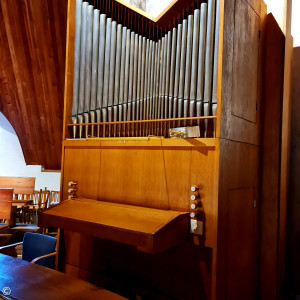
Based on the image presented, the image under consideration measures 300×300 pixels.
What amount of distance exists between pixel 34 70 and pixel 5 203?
2.38 metres

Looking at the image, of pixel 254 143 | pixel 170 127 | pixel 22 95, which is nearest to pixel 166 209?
pixel 170 127

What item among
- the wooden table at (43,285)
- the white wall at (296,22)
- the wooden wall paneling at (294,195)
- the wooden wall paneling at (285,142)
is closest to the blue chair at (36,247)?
the wooden table at (43,285)

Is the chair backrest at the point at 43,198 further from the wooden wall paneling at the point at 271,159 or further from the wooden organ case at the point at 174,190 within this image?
the wooden wall paneling at the point at 271,159

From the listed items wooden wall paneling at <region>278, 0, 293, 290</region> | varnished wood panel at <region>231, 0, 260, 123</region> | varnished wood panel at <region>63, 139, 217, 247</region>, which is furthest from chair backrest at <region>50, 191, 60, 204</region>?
varnished wood panel at <region>231, 0, 260, 123</region>

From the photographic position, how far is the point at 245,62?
9.19 ft

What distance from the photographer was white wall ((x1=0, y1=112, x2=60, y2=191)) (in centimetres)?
734

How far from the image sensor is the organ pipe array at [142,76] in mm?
2588

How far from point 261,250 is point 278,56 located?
196cm

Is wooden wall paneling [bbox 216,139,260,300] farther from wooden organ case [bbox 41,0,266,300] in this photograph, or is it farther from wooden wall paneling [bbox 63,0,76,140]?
wooden wall paneling [bbox 63,0,76,140]

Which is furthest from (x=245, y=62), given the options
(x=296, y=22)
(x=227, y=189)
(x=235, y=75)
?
(x=227, y=189)

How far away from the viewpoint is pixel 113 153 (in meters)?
3.01

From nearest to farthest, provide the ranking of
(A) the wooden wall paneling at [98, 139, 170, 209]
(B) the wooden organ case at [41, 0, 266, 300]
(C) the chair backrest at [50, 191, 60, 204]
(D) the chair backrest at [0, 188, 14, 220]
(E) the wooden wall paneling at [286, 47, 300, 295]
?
1. (B) the wooden organ case at [41, 0, 266, 300]
2. (A) the wooden wall paneling at [98, 139, 170, 209]
3. (E) the wooden wall paneling at [286, 47, 300, 295]
4. (D) the chair backrest at [0, 188, 14, 220]
5. (C) the chair backrest at [50, 191, 60, 204]

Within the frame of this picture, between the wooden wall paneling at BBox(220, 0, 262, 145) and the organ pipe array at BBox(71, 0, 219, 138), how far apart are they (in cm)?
9

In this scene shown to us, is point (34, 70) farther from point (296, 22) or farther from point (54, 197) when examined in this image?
point (296, 22)
